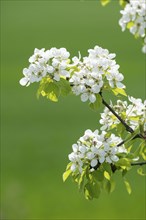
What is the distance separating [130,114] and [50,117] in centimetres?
794

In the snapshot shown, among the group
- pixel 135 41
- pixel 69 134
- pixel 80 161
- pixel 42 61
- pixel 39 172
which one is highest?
pixel 135 41

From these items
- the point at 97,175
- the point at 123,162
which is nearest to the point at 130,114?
the point at 123,162

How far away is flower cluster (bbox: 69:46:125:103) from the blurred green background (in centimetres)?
257

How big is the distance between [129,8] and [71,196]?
5068mm

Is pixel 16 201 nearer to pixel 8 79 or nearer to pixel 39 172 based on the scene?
pixel 39 172

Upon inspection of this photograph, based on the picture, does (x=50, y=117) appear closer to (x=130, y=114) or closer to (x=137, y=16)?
(x=130, y=114)

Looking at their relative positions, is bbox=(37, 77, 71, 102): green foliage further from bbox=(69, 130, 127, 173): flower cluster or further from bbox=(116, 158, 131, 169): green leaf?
bbox=(116, 158, 131, 169): green leaf

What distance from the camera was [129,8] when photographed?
3.21 meters

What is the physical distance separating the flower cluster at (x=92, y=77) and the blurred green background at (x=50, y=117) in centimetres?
257

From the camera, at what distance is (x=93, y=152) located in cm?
315

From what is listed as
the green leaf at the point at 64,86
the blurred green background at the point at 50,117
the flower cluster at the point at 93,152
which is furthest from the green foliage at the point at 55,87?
the blurred green background at the point at 50,117

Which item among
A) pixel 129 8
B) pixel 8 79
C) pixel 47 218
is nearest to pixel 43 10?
pixel 8 79

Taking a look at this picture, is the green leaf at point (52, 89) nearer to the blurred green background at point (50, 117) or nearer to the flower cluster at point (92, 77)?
the flower cluster at point (92, 77)

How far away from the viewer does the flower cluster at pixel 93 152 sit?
3148 mm
